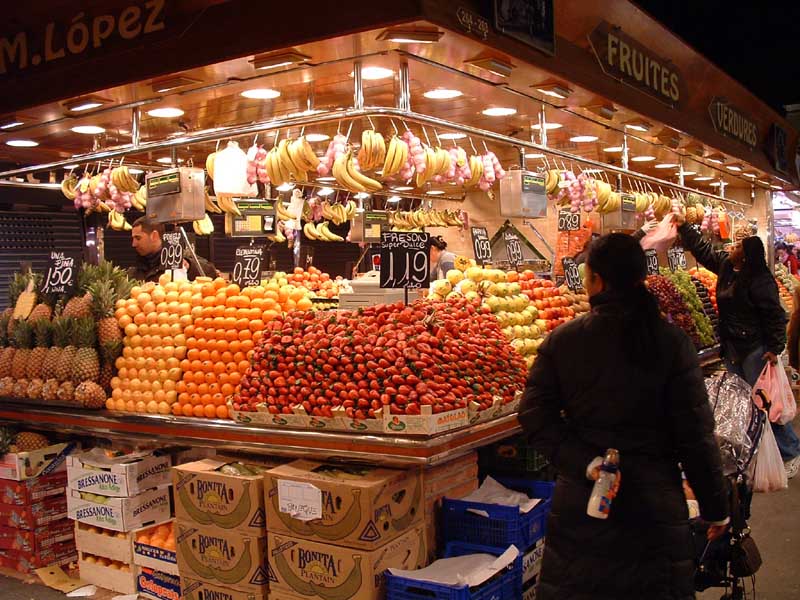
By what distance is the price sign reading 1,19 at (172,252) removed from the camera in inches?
226

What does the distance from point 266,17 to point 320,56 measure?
370 millimetres

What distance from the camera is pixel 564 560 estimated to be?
9.32ft

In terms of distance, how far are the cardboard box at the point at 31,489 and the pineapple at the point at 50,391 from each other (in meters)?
0.51

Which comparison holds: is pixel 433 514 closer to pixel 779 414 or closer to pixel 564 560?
pixel 564 560

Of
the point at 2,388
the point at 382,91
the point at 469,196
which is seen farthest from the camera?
the point at 469,196

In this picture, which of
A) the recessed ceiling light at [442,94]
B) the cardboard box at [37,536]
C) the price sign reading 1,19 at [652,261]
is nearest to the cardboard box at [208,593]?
the cardboard box at [37,536]

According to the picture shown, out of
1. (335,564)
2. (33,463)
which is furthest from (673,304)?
(33,463)

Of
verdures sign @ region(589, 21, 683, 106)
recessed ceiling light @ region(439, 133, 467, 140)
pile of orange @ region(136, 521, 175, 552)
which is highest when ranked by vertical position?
verdures sign @ region(589, 21, 683, 106)

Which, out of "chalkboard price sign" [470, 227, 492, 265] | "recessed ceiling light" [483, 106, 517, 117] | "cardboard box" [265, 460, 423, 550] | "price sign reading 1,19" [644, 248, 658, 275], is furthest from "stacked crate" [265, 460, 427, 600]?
"price sign reading 1,19" [644, 248, 658, 275]

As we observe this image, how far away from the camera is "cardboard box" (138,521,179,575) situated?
455 cm

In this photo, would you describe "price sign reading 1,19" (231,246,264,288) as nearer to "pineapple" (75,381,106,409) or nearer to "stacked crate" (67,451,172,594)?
"pineapple" (75,381,106,409)

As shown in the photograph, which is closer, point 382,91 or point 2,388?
point 2,388

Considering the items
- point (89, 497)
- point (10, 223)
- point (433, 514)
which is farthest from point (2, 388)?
point (10, 223)

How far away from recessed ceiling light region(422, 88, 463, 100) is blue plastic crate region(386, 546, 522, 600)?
343 cm
